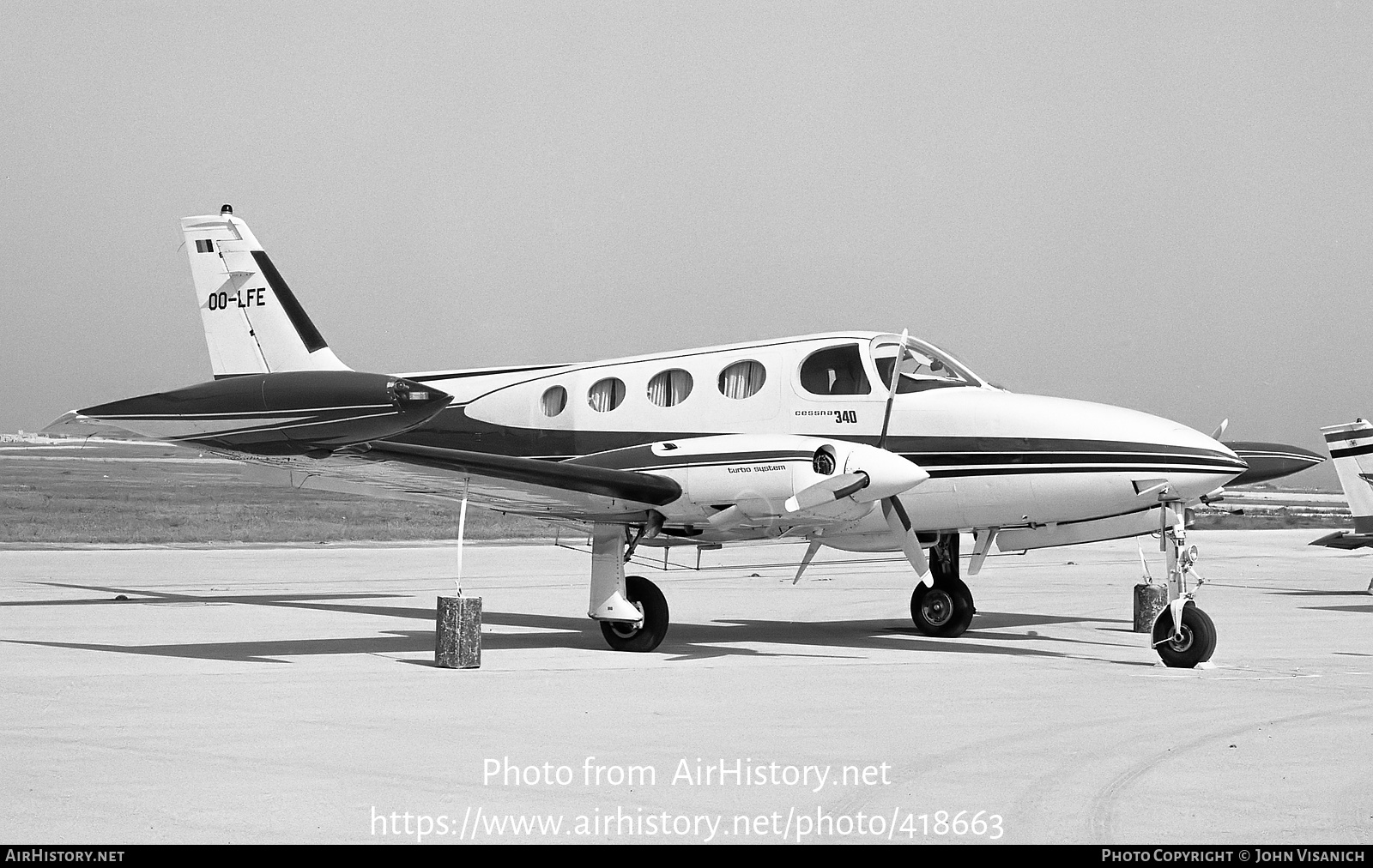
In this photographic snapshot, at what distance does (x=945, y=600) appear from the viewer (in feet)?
51.6

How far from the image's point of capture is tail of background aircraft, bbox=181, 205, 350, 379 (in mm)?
16469

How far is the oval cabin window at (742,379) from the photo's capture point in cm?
1395

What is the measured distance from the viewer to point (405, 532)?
46.3 metres

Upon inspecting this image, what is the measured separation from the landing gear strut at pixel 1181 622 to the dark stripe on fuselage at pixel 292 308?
33.3ft

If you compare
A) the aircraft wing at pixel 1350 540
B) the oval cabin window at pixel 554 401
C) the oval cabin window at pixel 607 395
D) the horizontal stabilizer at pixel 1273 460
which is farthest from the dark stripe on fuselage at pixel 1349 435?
the oval cabin window at pixel 554 401

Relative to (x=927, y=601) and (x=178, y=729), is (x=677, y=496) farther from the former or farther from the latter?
(x=178, y=729)

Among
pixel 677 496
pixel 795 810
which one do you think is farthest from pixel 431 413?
pixel 795 810

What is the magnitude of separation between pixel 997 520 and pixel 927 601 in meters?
2.73

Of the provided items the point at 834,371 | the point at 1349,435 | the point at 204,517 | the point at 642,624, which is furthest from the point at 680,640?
the point at 204,517

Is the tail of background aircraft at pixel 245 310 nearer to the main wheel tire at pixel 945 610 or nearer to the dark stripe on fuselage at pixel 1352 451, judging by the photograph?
the main wheel tire at pixel 945 610

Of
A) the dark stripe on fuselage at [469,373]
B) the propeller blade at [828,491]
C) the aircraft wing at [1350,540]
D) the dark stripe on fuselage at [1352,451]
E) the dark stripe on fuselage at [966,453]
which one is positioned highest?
the dark stripe on fuselage at [469,373]

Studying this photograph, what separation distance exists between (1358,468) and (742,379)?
46.0ft

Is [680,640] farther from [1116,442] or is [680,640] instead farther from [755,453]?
[1116,442]

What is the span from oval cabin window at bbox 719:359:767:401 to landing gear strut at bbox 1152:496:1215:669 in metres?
4.26
